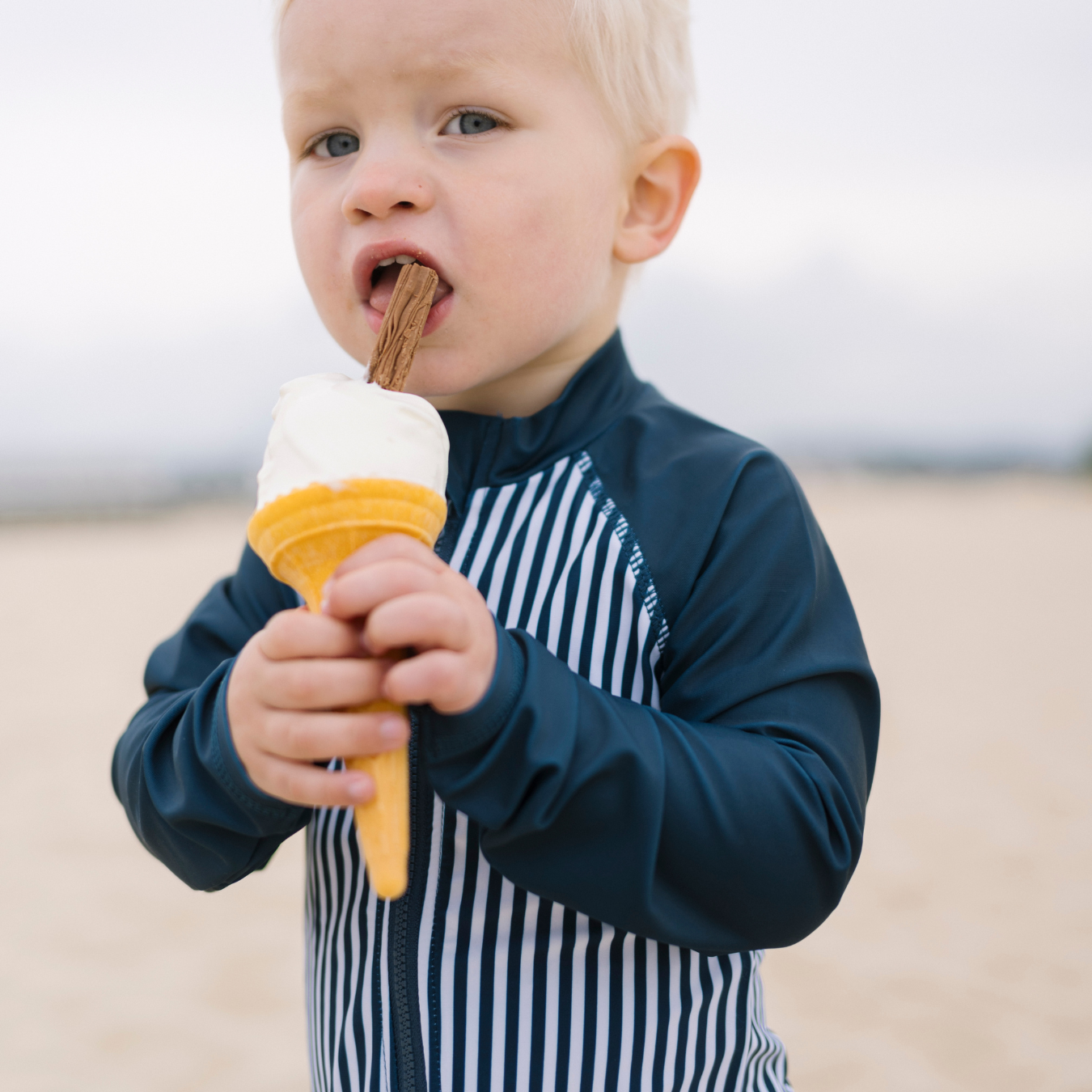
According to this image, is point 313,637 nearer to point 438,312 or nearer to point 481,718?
Result: point 481,718

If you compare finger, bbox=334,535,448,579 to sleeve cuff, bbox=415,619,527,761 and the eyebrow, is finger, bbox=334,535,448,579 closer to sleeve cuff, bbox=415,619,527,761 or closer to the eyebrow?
sleeve cuff, bbox=415,619,527,761

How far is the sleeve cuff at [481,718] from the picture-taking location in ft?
3.00

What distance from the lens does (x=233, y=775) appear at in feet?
3.37

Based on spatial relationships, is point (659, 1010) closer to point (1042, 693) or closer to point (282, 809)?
point (282, 809)

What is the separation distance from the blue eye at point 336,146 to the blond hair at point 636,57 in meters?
0.16

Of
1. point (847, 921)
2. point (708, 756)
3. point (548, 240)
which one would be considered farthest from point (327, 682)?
point (847, 921)

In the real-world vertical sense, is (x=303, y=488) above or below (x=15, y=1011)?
above

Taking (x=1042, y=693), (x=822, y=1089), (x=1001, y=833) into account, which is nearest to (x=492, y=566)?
(x=822, y=1089)

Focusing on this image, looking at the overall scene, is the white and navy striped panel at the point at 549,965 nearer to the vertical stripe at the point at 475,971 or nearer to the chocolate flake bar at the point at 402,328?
the vertical stripe at the point at 475,971

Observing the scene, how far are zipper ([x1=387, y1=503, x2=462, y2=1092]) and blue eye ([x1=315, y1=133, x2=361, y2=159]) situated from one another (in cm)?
73

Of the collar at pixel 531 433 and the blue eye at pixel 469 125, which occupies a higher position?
the blue eye at pixel 469 125

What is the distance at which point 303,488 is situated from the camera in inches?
35.8

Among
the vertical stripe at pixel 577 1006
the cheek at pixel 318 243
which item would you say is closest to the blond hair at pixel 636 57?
the cheek at pixel 318 243

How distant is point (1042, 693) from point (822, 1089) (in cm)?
496
